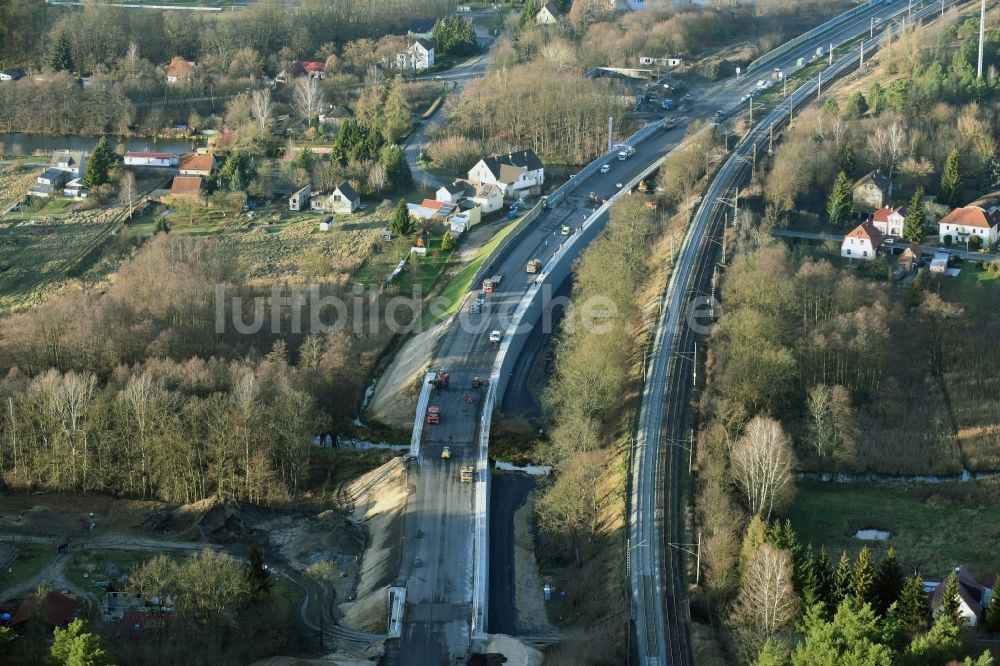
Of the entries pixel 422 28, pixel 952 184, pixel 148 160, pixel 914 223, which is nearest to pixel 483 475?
pixel 914 223

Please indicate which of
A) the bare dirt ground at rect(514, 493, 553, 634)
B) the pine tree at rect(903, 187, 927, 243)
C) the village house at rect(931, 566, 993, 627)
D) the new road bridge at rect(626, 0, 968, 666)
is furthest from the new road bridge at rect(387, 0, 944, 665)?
the pine tree at rect(903, 187, 927, 243)

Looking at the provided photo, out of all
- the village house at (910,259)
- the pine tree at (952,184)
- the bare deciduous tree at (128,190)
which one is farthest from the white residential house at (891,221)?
the bare deciduous tree at (128,190)

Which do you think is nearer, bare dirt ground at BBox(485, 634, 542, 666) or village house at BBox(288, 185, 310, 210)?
bare dirt ground at BBox(485, 634, 542, 666)

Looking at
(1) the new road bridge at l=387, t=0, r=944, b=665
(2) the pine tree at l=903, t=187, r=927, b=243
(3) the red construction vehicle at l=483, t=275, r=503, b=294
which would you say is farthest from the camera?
(2) the pine tree at l=903, t=187, r=927, b=243

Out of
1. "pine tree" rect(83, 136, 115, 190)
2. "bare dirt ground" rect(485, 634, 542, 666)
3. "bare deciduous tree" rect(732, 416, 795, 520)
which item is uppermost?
"pine tree" rect(83, 136, 115, 190)

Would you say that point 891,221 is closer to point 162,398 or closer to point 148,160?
point 162,398

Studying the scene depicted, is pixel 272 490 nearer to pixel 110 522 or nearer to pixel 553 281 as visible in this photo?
pixel 110 522

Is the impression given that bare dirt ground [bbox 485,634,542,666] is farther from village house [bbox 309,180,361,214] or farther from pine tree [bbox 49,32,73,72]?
pine tree [bbox 49,32,73,72]
